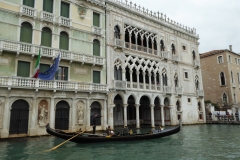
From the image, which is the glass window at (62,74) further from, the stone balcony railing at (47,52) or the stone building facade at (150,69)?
the stone building facade at (150,69)

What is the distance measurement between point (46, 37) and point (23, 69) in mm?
2806

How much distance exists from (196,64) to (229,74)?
7198mm

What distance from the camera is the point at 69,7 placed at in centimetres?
1527

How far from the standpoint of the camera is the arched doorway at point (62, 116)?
13.3 meters

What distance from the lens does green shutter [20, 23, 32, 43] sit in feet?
42.0

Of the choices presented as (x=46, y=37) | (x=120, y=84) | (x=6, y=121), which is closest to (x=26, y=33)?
(x=46, y=37)

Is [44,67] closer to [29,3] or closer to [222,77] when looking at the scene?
[29,3]

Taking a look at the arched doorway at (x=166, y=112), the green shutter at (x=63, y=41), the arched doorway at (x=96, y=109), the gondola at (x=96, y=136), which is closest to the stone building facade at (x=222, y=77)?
the arched doorway at (x=166, y=112)

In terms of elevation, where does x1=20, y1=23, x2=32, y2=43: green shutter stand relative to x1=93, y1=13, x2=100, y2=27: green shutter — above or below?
below

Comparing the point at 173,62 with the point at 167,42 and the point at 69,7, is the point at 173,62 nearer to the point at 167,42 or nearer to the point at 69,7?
the point at 167,42

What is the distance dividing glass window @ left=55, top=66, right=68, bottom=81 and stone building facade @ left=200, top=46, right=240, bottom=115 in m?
22.7

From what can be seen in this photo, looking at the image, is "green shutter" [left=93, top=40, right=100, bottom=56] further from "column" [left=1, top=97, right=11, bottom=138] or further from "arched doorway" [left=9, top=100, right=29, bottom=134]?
"column" [left=1, top=97, right=11, bottom=138]

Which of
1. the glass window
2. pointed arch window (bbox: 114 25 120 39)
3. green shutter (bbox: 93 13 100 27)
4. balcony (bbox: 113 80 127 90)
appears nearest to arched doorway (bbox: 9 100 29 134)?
the glass window

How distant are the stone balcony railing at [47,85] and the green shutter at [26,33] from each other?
278 cm
